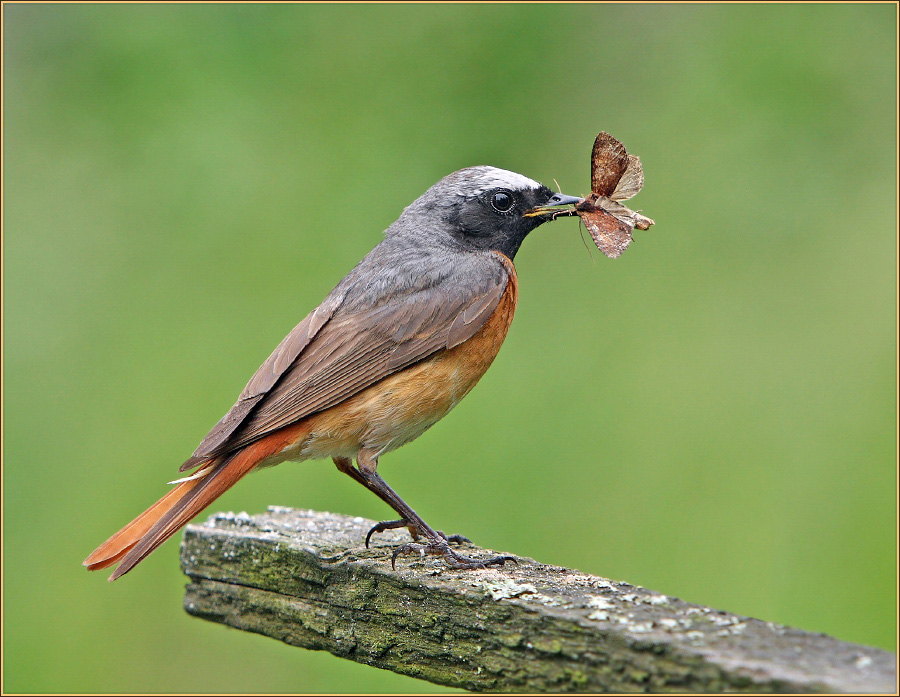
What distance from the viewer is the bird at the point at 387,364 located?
375 centimetres

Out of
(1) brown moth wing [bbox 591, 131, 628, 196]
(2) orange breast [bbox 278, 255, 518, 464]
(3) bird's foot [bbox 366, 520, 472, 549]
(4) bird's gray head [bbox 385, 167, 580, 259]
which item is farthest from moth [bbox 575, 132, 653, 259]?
(3) bird's foot [bbox 366, 520, 472, 549]

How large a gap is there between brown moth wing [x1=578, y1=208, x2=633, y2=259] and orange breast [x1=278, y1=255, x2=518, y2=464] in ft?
2.03

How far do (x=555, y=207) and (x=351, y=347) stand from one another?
1.21 m

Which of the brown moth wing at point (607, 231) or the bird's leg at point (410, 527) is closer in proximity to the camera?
the bird's leg at point (410, 527)

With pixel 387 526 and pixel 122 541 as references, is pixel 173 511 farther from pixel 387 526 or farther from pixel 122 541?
pixel 387 526

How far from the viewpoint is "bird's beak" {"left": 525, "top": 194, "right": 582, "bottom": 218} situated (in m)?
4.49

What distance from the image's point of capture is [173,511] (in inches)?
139

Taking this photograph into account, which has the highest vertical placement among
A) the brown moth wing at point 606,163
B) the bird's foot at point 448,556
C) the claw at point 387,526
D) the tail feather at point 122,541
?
the brown moth wing at point 606,163

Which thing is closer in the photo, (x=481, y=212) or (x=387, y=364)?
(x=387, y=364)

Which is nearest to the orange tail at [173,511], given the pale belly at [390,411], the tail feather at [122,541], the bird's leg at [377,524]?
the tail feather at [122,541]

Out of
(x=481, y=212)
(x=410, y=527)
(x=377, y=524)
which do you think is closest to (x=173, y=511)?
(x=377, y=524)

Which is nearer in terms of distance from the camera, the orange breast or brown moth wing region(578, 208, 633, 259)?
the orange breast

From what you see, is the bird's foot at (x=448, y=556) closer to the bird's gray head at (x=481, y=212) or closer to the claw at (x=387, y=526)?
the claw at (x=387, y=526)

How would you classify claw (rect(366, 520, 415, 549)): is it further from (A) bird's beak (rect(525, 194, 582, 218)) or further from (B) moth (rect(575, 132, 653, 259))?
(A) bird's beak (rect(525, 194, 582, 218))
